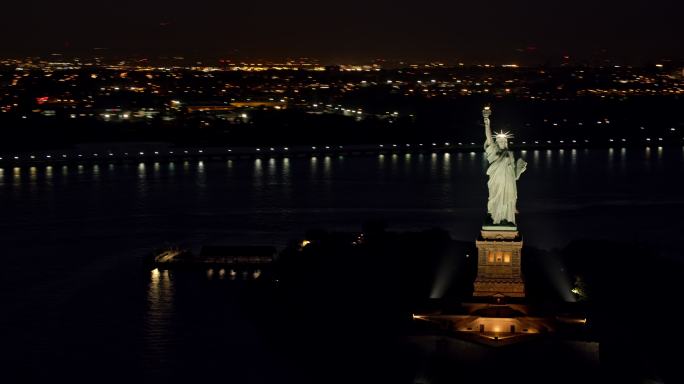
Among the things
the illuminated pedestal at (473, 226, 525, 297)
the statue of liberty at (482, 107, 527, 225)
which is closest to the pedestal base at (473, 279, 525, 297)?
the illuminated pedestal at (473, 226, 525, 297)

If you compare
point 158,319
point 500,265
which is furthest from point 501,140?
point 158,319

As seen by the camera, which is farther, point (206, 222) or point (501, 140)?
point (206, 222)

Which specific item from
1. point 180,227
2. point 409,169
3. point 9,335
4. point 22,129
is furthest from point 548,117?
point 9,335

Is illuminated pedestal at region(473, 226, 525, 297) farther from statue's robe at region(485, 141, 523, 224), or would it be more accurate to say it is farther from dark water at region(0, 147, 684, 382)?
dark water at region(0, 147, 684, 382)

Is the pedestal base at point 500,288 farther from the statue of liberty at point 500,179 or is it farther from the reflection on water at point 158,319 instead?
the reflection on water at point 158,319

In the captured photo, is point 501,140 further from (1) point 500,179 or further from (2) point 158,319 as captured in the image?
(2) point 158,319

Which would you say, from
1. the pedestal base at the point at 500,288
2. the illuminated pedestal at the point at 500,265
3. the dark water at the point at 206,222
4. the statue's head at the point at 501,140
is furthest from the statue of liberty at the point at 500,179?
the dark water at the point at 206,222

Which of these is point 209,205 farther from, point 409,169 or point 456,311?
point 456,311
